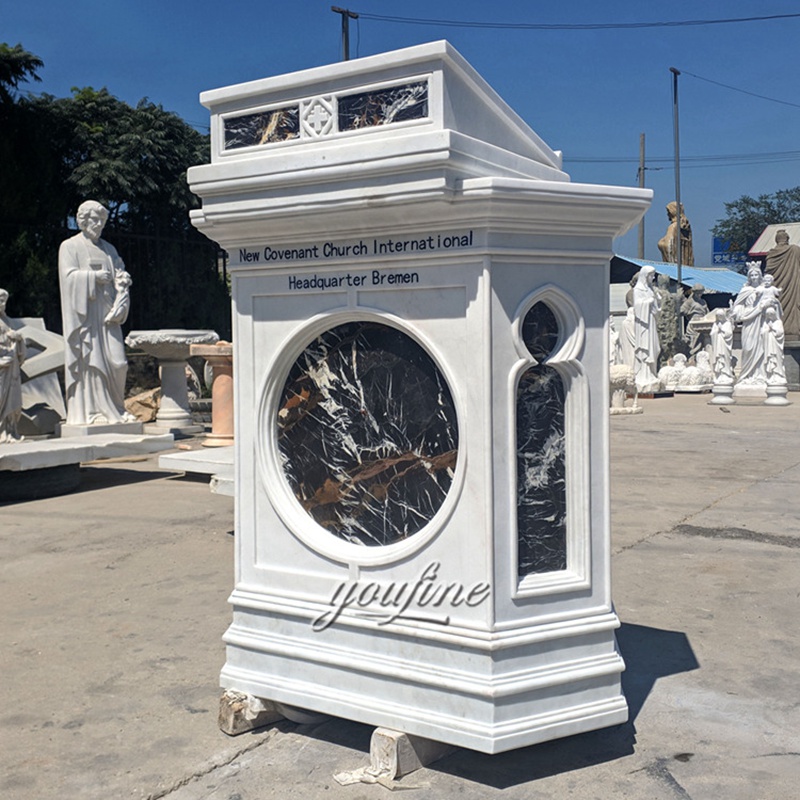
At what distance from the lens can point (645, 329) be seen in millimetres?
22016

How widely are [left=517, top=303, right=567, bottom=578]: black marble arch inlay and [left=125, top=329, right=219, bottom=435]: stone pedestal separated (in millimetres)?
10132

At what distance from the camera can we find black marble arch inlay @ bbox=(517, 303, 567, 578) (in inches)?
120

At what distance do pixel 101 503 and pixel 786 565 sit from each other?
5524 mm

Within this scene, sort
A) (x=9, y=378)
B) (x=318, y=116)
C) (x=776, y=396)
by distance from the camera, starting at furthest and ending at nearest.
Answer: (x=776, y=396) → (x=9, y=378) → (x=318, y=116)

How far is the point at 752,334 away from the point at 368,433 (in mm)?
18696

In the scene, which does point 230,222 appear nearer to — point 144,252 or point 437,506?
point 437,506

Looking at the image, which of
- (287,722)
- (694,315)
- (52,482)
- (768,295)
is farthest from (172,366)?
(694,315)

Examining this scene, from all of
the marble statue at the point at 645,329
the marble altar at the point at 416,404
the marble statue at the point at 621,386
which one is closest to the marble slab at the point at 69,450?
the marble altar at the point at 416,404

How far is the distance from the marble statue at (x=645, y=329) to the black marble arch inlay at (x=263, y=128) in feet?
63.7

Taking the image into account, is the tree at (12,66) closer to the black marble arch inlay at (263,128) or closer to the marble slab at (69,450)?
the marble slab at (69,450)

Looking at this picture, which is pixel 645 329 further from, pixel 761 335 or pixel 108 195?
pixel 108 195

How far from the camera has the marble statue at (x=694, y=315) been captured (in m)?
29.2

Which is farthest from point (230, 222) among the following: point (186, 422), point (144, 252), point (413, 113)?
point (144, 252)

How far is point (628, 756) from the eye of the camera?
303cm
